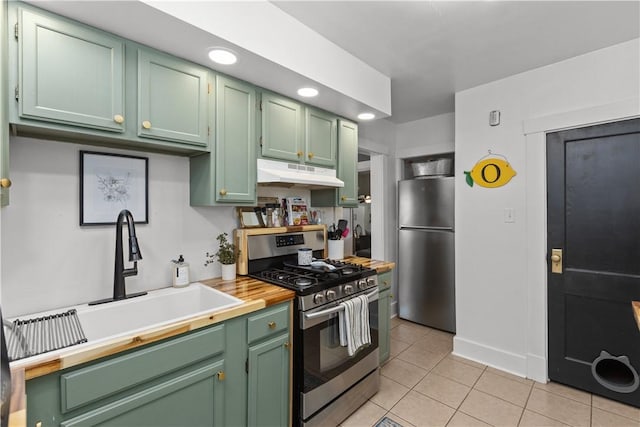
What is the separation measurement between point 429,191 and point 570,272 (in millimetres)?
1530

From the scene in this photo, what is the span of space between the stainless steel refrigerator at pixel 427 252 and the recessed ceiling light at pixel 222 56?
257 cm

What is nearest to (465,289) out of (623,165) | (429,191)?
(429,191)

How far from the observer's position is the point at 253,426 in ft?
5.30

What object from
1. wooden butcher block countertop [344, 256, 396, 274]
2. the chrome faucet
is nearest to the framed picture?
the chrome faucet

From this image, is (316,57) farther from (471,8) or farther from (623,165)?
(623,165)

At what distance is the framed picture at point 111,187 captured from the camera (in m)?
1.62

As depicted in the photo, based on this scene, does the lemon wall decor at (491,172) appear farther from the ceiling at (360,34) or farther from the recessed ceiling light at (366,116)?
the recessed ceiling light at (366,116)

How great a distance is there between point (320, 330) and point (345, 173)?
4.54 ft

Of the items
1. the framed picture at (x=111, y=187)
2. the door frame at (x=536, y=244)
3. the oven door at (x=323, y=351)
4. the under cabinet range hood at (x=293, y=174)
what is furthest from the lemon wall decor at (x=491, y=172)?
the framed picture at (x=111, y=187)

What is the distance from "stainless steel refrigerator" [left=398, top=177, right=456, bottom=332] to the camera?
3.44 m

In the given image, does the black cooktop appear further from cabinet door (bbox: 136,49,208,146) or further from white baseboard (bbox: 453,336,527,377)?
white baseboard (bbox: 453,336,527,377)

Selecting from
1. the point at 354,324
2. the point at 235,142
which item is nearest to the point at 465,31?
the point at 235,142

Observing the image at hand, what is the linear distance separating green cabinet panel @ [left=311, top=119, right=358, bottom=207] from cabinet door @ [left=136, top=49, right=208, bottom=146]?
3.98 ft

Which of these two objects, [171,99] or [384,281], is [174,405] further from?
[384,281]
